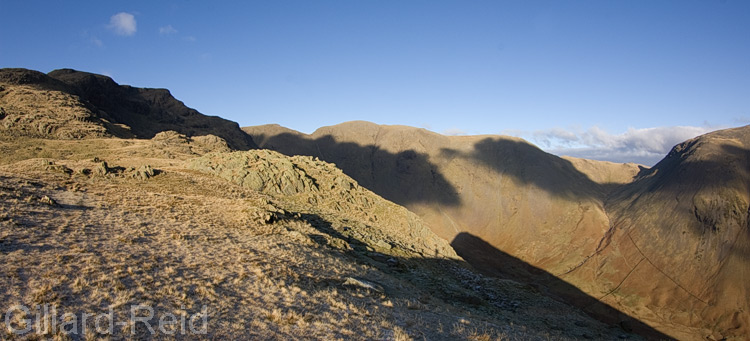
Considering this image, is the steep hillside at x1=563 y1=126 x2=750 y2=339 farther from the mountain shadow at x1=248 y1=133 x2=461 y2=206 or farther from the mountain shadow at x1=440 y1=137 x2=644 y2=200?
the mountain shadow at x1=248 y1=133 x2=461 y2=206

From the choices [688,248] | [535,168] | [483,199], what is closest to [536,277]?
[688,248]

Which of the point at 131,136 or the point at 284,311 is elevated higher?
the point at 131,136

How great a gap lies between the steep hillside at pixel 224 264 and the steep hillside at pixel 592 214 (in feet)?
99.6

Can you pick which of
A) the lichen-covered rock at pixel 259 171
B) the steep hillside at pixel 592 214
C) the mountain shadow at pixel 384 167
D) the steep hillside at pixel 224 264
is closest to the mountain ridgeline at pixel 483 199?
the lichen-covered rock at pixel 259 171

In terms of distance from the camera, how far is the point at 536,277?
2299 inches

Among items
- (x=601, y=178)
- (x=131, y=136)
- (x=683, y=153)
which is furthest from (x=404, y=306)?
(x=601, y=178)

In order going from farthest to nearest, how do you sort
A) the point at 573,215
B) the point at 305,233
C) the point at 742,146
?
1. the point at 573,215
2. the point at 742,146
3. the point at 305,233

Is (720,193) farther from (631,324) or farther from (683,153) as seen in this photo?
(631,324)

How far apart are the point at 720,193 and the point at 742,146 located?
15.3 m

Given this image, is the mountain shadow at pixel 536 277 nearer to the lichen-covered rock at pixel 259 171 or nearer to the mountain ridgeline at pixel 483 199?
the mountain ridgeline at pixel 483 199

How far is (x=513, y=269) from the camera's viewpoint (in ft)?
201

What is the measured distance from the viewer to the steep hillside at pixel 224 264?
9336mm

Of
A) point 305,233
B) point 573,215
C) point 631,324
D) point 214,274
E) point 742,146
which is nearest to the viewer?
point 214,274

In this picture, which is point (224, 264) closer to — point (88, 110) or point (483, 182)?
point (88, 110)
